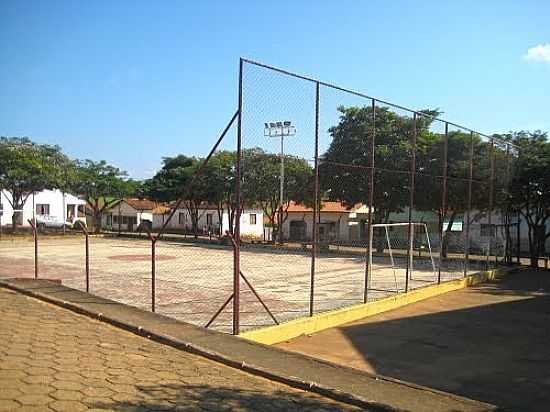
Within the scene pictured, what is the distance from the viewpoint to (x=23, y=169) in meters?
38.0

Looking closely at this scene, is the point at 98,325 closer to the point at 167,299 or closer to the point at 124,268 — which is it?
the point at 167,299

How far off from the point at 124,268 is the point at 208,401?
14.2 metres

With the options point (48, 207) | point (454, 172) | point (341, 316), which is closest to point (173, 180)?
point (48, 207)

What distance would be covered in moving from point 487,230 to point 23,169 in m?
31.9

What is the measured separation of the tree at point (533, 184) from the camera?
20.6 metres

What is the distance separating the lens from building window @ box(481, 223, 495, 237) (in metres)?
17.7

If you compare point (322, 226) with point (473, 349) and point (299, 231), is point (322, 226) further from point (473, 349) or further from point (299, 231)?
point (473, 349)

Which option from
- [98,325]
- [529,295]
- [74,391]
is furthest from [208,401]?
[529,295]

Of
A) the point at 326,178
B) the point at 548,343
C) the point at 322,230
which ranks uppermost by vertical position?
the point at 326,178

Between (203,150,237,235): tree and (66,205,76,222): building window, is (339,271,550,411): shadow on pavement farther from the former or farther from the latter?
(66,205,76,222): building window

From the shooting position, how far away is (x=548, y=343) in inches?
346

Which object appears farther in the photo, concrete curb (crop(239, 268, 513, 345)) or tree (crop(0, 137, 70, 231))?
tree (crop(0, 137, 70, 231))

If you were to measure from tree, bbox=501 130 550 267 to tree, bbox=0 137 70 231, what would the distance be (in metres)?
31.4

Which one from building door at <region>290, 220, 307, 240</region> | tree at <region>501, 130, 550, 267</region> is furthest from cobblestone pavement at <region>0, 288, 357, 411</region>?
tree at <region>501, 130, 550, 267</region>
